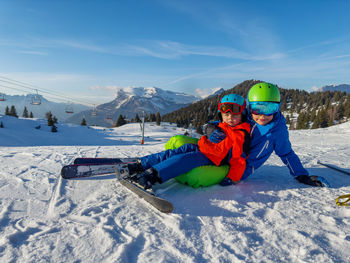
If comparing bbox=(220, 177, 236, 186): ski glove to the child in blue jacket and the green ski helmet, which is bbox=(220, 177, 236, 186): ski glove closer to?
the child in blue jacket

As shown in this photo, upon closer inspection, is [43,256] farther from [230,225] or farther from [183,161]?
[183,161]

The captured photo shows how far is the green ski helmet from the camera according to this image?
109 inches

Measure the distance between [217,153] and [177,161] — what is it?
23.9 inches

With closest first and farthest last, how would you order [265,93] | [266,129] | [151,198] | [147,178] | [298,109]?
[151,198] → [147,178] → [265,93] → [266,129] → [298,109]

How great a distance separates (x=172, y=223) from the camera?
1.85m

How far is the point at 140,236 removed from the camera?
1656mm

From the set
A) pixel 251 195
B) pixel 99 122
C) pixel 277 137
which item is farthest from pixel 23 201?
pixel 99 122

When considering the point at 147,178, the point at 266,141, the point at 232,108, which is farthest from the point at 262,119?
the point at 147,178

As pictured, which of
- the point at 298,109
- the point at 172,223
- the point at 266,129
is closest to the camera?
the point at 172,223

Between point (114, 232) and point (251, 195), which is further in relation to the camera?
point (251, 195)

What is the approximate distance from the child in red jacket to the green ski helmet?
249 mm

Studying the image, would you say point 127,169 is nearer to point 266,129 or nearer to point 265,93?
point 266,129

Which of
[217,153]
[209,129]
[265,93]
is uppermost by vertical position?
[265,93]

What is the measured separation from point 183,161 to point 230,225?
101cm
